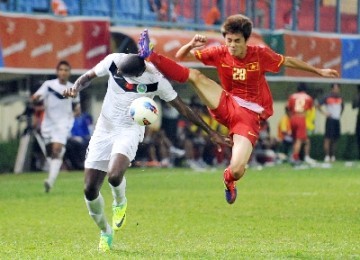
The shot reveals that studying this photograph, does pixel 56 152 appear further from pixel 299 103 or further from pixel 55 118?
pixel 299 103

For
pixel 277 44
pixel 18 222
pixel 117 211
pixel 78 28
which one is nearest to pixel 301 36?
pixel 277 44

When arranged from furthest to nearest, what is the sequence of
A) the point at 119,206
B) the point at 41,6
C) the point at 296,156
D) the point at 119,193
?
1. the point at 296,156
2. the point at 41,6
3. the point at 119,206
4. the point at 119,193

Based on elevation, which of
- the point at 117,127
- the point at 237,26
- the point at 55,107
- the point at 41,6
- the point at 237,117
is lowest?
the point at 55,107

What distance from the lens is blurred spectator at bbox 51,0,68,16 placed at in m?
31.9

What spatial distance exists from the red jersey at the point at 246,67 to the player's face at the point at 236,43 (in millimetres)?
199

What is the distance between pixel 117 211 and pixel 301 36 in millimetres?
25623

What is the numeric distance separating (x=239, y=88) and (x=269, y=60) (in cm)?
49

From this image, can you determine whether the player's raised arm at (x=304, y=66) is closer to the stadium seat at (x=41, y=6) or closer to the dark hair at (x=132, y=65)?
the dark hair at (x=132, y=65)

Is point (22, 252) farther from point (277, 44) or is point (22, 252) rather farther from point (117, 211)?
point (277, 44)

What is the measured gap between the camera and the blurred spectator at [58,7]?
3191 centimetres

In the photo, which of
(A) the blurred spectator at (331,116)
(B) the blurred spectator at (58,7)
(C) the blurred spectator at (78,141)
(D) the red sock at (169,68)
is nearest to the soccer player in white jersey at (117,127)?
(D) the red sock at (169,68)

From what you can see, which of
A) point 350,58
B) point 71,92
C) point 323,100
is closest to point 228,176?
point 71,92

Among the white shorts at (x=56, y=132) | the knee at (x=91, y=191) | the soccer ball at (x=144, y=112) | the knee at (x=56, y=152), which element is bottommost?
the knee at (x=56, y=152)

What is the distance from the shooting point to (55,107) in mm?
23250
